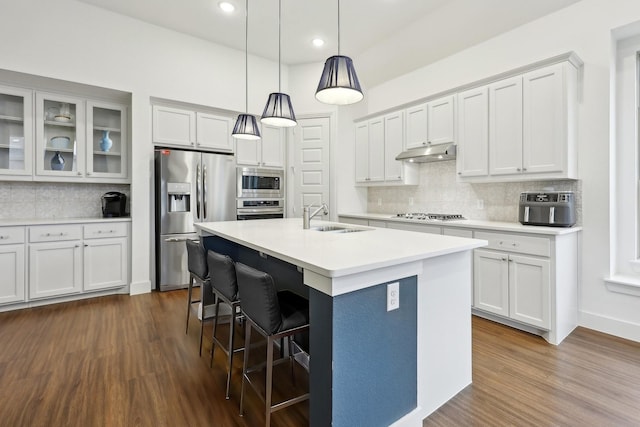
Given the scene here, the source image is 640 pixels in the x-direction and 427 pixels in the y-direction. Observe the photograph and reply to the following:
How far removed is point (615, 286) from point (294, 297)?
276 centimetres

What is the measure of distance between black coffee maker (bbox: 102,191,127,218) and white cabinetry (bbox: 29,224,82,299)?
1.45 ft

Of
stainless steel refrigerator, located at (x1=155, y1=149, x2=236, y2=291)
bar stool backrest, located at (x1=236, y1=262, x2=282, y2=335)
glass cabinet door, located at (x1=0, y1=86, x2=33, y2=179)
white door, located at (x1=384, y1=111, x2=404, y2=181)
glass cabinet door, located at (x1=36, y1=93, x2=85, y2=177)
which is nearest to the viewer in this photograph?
bar stool backrest, located at (x1=236, y1=262, x2=282, y2=335)

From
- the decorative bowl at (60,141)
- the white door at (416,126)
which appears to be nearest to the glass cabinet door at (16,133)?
the decorative bowl at (60,141)

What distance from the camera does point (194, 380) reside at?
209 cm

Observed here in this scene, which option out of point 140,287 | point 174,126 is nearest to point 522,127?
point 174,126

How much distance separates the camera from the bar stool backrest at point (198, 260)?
8.32ft

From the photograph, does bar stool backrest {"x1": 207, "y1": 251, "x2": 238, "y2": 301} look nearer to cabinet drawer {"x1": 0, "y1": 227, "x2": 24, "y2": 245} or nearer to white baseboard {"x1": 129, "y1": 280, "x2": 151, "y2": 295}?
white baseboard {"x1": 129, "y1": 280, "x2": 151, "y2": 295}

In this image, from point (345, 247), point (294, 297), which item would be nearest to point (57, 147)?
point (294, 297)

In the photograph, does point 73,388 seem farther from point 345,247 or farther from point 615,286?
point 615,286

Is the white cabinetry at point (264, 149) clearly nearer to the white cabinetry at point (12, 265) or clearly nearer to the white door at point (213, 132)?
the white door at point (213, 132)

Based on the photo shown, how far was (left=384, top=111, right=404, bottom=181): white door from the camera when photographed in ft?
14.1

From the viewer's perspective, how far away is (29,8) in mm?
3404

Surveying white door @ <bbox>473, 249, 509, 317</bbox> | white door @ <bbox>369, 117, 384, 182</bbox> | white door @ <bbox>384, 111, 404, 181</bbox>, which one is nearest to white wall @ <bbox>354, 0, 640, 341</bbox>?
white door @ <bbox>473, 249, 509, 317</bbox>

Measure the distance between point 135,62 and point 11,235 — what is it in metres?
2.41
